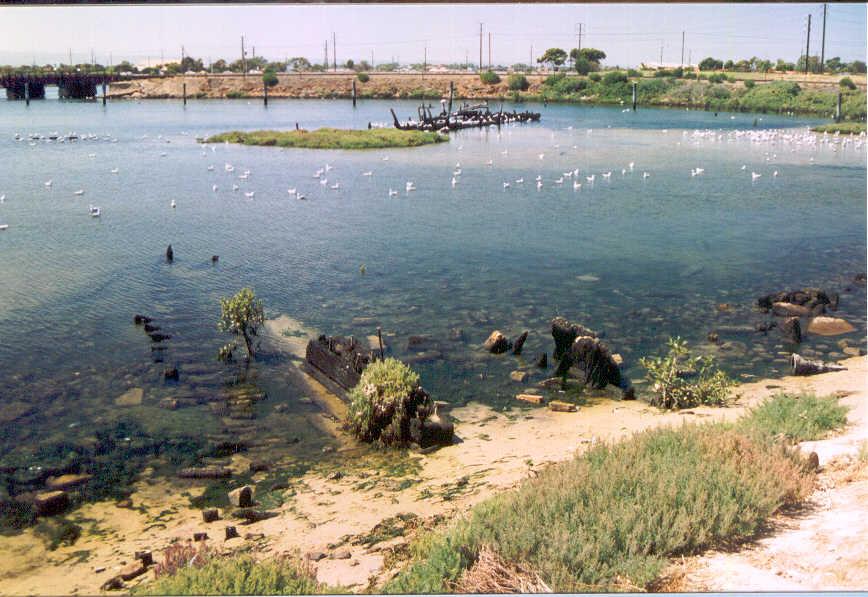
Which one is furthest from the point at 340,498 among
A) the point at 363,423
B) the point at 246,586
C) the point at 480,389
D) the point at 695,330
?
the point at 695,330

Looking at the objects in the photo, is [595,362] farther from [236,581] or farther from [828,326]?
[236,581]

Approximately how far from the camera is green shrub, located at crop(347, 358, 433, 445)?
523 inches

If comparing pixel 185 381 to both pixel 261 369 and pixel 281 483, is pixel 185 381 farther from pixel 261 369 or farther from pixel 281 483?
pixel 281 483

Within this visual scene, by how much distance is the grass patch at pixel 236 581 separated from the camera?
707 centimetres

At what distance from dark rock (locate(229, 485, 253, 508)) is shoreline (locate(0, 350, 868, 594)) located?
1.52 ft

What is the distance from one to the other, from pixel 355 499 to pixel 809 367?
9.86 meters

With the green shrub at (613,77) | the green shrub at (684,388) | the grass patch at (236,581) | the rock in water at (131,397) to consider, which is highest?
the green shrub at (613,77)

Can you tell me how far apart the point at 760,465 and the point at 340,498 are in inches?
215

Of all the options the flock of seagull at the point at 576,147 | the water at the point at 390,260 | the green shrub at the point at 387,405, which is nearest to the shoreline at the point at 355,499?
the green shrub at the point at 387,405

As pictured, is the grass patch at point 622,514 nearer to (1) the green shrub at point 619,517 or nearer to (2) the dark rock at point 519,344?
(1) the green shrub at point 619,517

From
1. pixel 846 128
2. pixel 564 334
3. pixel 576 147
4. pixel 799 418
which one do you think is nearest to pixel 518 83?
pixel 576 147

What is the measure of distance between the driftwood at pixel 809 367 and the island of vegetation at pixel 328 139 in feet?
141

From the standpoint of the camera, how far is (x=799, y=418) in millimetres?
11016

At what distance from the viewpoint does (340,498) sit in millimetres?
11266
